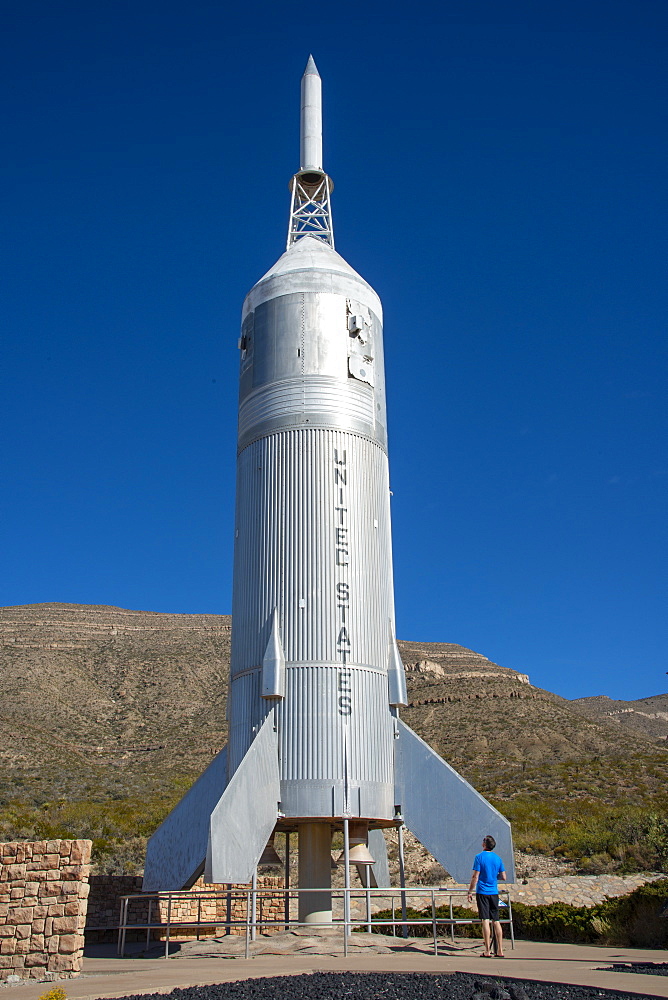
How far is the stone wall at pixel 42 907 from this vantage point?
10719 mm

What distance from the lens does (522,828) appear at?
28594 millimetres

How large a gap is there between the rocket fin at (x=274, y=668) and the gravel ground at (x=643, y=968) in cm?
669

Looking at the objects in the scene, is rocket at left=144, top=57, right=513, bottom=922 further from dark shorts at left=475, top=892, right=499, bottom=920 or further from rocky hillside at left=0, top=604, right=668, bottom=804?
rocky hillside at left=0, top=604, right=668, bottom=804

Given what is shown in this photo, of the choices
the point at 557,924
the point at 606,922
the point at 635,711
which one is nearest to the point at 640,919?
the point at 606,922

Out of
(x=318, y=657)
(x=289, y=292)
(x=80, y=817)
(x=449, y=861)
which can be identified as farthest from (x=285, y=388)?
(x=80, y=817)

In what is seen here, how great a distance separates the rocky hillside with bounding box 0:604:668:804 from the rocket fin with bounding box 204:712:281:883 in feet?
77.5

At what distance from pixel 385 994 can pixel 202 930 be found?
13.1m

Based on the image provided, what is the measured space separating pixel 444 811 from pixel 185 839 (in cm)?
Answer: 439

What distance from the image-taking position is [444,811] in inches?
579

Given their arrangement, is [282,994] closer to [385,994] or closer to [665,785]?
[385,994]

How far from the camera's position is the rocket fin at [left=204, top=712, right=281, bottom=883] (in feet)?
42.3

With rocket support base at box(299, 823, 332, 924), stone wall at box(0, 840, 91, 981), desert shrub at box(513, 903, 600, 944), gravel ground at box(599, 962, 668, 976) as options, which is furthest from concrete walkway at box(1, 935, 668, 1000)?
rocket support base at box(299, 823, 332, 924)

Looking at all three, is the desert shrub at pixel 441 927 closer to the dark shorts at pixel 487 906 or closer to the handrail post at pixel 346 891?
the handrail post at pixel 346 891

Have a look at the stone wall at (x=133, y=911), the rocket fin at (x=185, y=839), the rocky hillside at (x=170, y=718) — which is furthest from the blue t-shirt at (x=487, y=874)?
the rocky hillside at (x=170, y=718)
